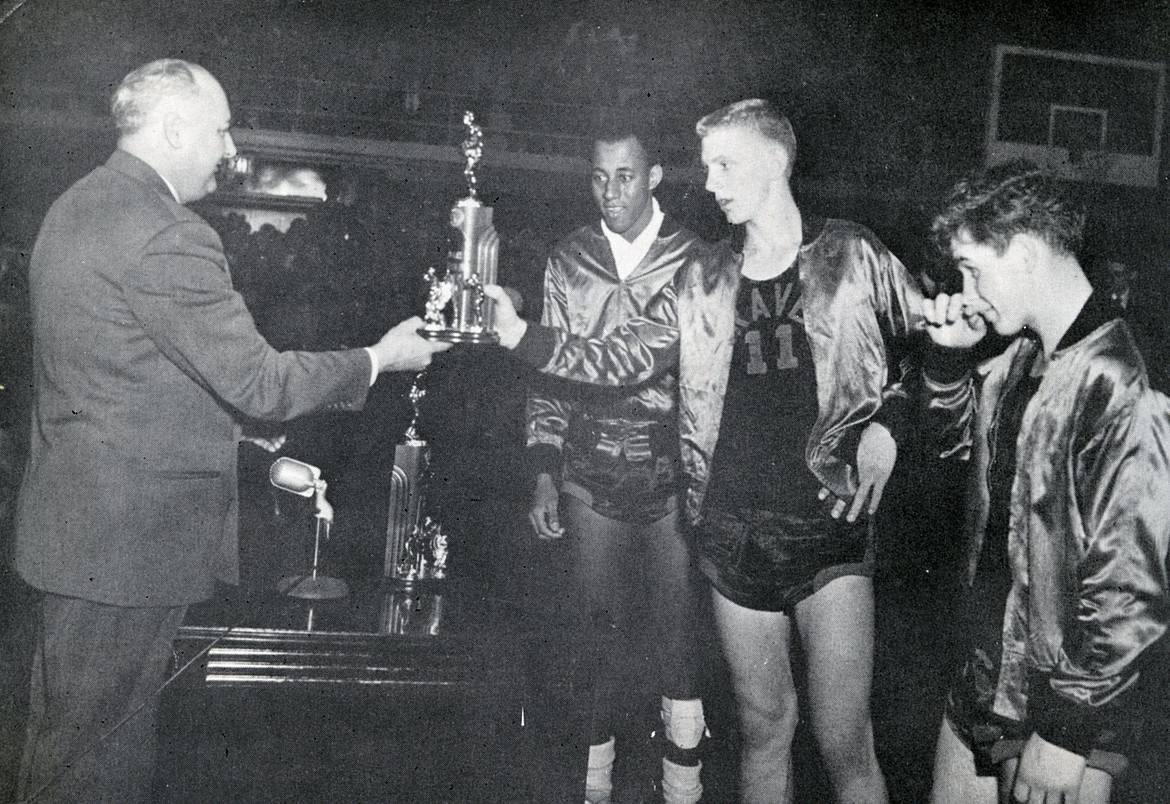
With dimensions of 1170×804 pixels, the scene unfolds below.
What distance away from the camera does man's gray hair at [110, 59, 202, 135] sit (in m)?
2.08

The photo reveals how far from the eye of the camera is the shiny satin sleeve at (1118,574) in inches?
64.4

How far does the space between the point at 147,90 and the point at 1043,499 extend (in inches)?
81.2

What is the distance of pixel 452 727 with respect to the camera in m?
2.02

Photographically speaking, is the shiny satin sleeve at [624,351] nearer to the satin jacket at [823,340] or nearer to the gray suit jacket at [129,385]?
the satin jacket at [823,340]

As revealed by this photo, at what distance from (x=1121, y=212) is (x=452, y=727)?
1.82m

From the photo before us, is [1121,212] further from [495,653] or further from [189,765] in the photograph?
[189,765]

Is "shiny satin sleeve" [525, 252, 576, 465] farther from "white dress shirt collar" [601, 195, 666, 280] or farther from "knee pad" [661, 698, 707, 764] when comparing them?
"knee pad" [661, 698, 707, 764]

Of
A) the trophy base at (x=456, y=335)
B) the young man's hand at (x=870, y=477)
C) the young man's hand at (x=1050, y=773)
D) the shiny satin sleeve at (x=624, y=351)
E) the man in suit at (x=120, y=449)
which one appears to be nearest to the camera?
the young man's hand at (x=1050, y=773)

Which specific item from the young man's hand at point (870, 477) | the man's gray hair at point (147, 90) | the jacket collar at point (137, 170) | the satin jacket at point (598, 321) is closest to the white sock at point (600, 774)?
the satin jacket at point (598, 321)

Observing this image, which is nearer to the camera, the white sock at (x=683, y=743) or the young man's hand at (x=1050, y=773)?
the young man's hand at (x=1050, y=773)

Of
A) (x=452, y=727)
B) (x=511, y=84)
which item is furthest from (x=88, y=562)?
(x=511, y=84)

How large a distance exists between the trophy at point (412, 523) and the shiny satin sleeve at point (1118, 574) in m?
1.43

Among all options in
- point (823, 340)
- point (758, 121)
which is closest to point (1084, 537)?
point (823, 340)

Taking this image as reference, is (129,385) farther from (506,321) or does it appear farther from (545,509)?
(545,509)
